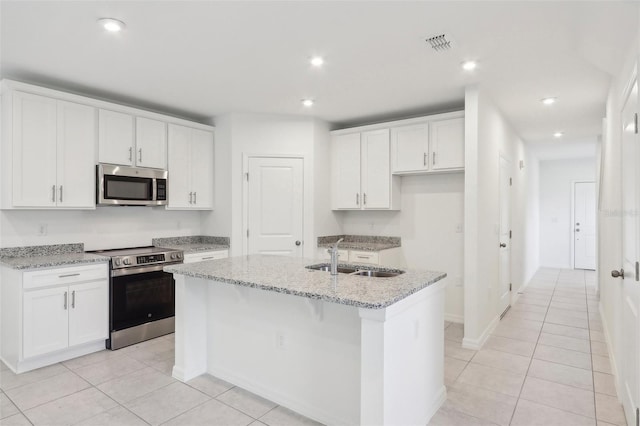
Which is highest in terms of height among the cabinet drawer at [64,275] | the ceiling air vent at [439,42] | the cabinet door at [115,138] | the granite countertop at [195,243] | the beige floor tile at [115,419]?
the ceiling air vent at [439,42]

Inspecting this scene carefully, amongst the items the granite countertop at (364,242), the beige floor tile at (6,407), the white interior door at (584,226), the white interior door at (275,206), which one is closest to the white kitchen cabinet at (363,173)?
the granite countertop at (364,242)

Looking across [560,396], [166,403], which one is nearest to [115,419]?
[166,403]

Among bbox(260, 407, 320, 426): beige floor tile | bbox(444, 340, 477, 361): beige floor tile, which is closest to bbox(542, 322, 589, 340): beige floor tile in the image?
bbox(444, 340, 477, 361): beige floor tile

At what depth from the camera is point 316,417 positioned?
2.29 metres

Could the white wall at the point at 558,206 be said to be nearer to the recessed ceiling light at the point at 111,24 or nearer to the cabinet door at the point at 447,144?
the cabinet door at the point at 447,144

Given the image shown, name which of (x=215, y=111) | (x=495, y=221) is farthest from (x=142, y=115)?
(x=495, y=221)

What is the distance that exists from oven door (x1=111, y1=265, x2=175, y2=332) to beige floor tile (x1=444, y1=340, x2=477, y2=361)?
2.90m

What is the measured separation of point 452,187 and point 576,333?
2080mm

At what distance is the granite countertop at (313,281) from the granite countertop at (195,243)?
53.4 inches

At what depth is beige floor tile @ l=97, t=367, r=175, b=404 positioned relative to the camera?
8.55ft

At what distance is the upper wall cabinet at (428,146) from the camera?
4.04 m

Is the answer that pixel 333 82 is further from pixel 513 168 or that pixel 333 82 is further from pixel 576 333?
pixel 576 333

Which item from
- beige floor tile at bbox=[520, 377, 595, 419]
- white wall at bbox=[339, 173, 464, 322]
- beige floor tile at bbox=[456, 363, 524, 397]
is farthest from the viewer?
white wall at bbox=[339, 173, 464, 322]

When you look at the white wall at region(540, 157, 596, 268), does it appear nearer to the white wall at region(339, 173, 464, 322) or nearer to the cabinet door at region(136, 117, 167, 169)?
the white wall at region(339, 173, 464, 322)
